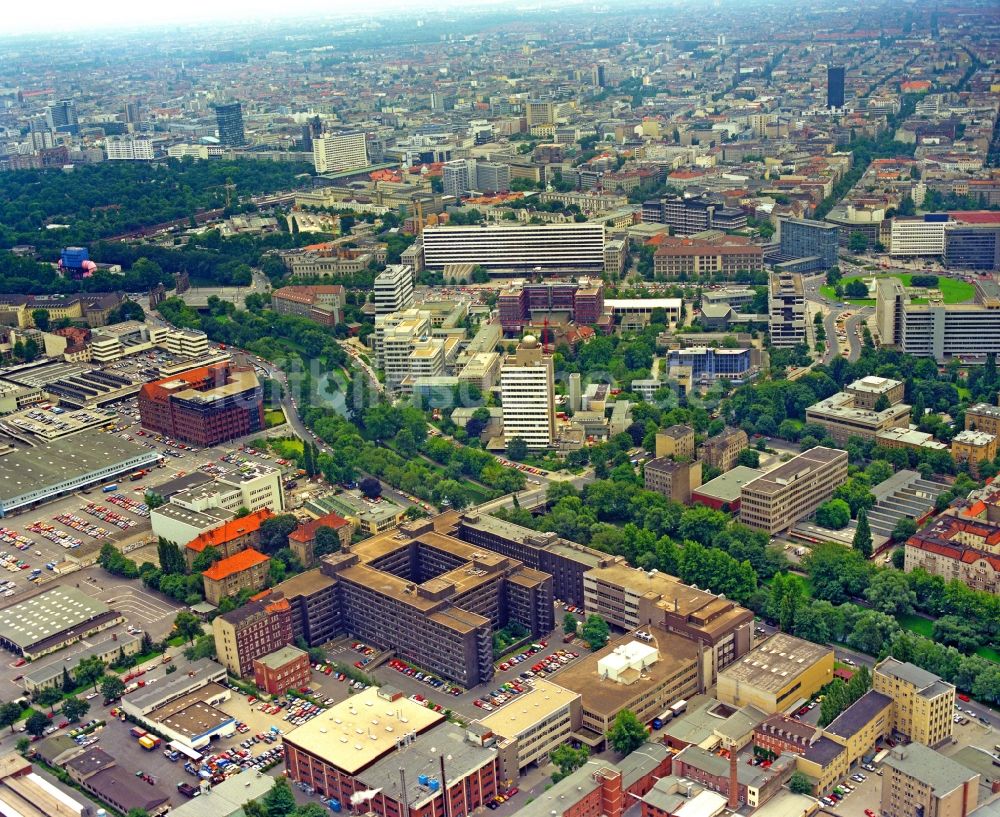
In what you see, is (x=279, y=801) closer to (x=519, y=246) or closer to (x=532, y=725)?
(x=532, y=725)

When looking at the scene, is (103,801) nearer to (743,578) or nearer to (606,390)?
(743,578)

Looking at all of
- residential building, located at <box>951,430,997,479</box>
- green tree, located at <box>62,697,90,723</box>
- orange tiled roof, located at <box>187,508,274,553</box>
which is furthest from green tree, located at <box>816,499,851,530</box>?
green tree, located at <box>62,697,90,723</box>

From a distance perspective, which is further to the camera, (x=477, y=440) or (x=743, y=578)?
(x=477, y=440)

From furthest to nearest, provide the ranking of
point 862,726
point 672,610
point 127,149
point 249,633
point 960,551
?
point 127,149 → point 960,551 → point 249,633 → point 672,610 → point 862,726

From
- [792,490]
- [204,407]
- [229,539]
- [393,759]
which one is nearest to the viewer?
[393,759]

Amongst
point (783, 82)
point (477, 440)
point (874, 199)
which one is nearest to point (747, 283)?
point (874, 199)

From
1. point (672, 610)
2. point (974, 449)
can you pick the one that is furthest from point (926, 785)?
Answer: point (974, 449)

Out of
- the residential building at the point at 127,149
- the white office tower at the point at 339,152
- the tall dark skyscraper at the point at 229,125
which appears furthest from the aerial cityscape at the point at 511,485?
the tall dark skyscraper at the point at 229,125
